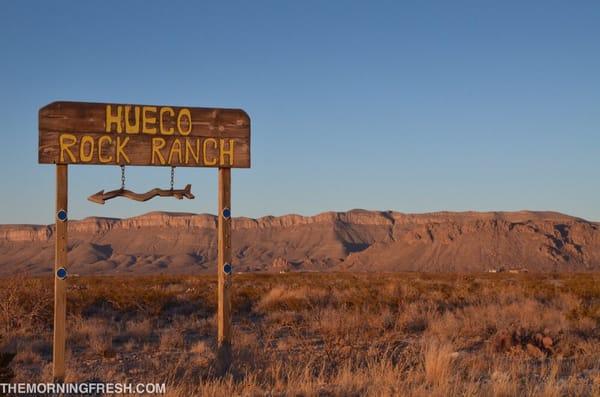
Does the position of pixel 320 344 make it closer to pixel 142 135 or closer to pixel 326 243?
pixel 142 135

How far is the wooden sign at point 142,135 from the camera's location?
318 inches

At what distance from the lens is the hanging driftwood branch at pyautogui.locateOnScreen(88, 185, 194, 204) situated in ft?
27.3

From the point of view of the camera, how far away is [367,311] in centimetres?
1441

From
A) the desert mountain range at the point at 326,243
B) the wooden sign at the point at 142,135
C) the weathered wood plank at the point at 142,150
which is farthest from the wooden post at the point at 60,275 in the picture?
the desert mountain range at the point at 326,243

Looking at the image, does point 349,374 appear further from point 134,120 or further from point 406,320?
point 406,320

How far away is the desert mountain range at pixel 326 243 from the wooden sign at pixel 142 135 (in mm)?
71497

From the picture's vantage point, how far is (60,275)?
7.84m

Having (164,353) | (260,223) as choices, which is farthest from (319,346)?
(260,223)

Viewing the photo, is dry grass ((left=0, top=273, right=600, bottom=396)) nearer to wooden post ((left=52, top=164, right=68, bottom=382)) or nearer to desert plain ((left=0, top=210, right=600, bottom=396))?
desert plain ((left=0, top=210, right=600, bottom=396))

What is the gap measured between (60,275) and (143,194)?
1.40 m

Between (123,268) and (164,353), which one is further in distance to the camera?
(123,268)

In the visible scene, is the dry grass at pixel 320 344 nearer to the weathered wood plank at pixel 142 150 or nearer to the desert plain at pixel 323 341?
the desert plain at pixel 323 341

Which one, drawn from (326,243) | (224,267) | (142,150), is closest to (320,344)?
(224,267)

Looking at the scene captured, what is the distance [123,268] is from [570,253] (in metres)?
66.6
